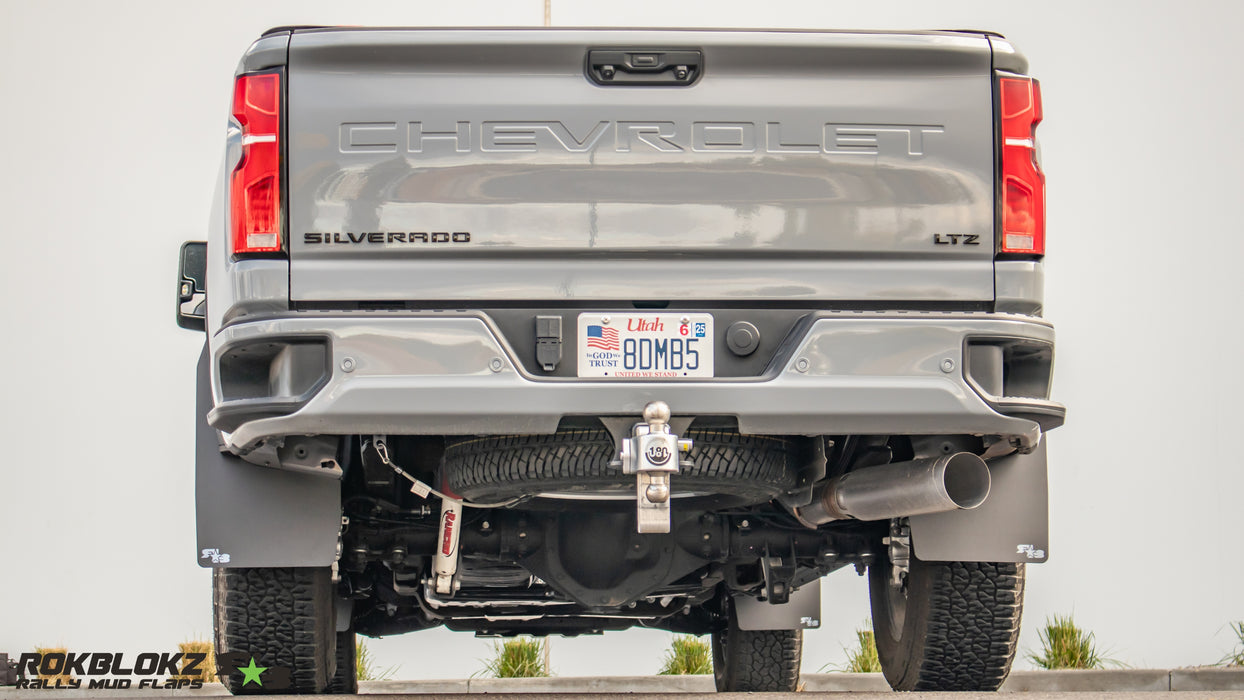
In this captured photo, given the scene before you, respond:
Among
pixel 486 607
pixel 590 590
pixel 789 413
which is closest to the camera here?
pixel 789 413

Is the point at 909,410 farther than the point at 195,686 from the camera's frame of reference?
No

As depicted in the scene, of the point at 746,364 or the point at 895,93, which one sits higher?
the point at 895,93

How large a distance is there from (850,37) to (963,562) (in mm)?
1490

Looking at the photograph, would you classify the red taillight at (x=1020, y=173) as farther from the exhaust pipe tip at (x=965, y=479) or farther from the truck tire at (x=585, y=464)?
the truck tire at (x=585, y=464)

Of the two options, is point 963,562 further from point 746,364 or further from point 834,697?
point 746,364

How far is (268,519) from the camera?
337cm

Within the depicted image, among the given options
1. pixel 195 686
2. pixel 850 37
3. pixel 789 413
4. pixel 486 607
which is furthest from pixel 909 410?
pixel 195 686

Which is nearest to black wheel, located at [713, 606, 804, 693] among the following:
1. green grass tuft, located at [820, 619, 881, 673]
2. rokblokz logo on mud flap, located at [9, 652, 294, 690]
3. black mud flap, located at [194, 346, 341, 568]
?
black mud flap, located at [194, 346, 341, 568]

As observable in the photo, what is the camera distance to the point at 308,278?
9.73ft

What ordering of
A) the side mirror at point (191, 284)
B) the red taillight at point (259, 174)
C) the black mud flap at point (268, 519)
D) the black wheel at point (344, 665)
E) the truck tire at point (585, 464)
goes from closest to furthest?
the red taillight at point (259, 174), the truck tire at point (585, 464), the black mud flap at point (268, 519), the side mirror at point (191, 284), the black wheel at point (344, 665)

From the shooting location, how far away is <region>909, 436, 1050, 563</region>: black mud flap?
349 centimetres

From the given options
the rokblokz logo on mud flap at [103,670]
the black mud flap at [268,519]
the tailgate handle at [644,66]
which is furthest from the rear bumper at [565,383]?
the rokblokz logo on mud flap at [103,670]

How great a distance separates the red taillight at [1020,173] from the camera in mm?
3117

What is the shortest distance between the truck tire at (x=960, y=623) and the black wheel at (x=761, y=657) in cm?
136
